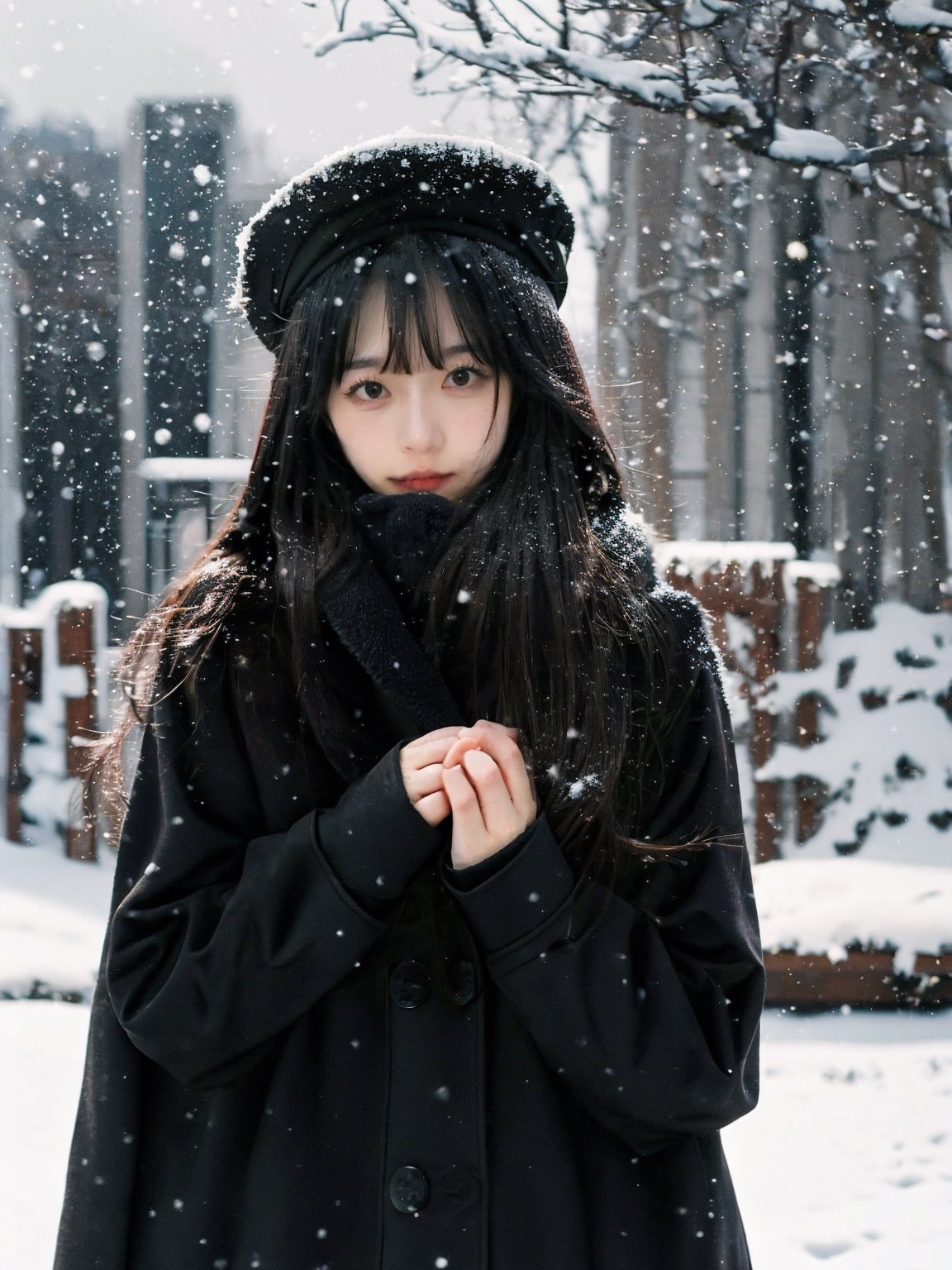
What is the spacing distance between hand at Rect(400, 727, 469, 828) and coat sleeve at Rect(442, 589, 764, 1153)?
0.08 m

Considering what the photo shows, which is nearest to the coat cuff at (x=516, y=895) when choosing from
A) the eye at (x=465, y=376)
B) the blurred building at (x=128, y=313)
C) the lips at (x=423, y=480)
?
the lips at (x=423, y=480)

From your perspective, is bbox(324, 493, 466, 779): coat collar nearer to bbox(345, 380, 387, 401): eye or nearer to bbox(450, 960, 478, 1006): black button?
bbox(345, 380, 387, 401): eye

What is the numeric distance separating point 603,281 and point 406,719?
20.9 ft

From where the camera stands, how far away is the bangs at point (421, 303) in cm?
128

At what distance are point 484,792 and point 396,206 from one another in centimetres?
74

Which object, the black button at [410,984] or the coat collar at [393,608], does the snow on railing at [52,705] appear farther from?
the black button at [410,984]

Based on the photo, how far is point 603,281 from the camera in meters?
7.05

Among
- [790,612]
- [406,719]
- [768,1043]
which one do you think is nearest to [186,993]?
[406,719]

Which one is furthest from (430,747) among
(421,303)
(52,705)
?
(52,705)

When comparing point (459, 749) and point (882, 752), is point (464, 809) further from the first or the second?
point (882, 752)

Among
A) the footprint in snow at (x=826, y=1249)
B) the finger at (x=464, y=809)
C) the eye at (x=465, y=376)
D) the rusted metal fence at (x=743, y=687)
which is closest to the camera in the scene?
the finger at (x=464, y=809)

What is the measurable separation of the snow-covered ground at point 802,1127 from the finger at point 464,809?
6.51 ft

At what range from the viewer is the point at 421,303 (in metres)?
→ 1.28

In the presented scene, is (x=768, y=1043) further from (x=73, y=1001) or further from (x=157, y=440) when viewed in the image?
(x=157, y=440)
